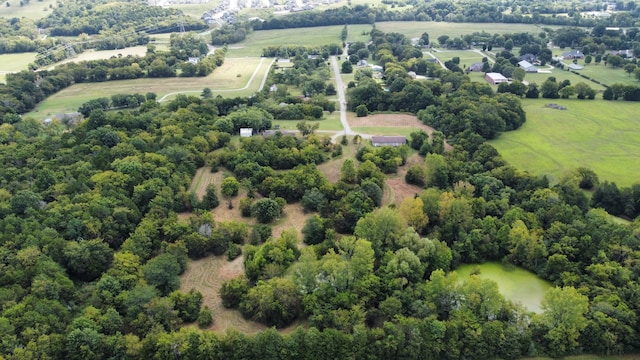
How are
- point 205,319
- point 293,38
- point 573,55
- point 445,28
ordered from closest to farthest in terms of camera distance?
point 205,319 → point 573,55 → point 293,38 → point 445,28

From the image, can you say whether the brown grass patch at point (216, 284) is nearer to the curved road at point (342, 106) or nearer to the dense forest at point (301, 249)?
the dense forest at point (301, 249)

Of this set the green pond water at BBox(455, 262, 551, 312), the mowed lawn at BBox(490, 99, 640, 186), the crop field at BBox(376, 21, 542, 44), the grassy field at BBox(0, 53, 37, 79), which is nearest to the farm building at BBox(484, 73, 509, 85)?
the mowed lawn at BBox(490, 99, 640, 186)

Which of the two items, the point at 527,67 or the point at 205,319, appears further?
the point at 527,67

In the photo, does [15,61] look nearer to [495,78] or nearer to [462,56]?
[462,56]

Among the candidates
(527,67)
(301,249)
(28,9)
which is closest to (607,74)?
(527,67)

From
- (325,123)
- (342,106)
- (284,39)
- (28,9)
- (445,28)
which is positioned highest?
(28,9)

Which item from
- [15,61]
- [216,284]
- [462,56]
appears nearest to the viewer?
[216,284]
